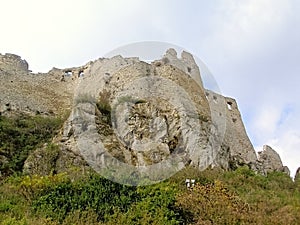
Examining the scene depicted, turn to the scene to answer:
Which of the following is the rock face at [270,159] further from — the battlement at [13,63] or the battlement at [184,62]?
the battlement at [13,63]

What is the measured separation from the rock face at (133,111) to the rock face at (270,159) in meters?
0.06

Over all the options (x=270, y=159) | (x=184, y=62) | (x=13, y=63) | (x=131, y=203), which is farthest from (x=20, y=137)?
(x=270, y=159)

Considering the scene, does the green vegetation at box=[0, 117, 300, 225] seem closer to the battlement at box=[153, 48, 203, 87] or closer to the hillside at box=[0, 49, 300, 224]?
the hillside at box=[0, 49, 300, 224]

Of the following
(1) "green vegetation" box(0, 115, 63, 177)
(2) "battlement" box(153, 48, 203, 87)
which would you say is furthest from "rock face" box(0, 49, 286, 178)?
(1) "green vegetation" box(0, 115, 63, 177)

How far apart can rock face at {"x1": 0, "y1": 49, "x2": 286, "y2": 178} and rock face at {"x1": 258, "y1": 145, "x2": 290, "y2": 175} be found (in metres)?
0.06

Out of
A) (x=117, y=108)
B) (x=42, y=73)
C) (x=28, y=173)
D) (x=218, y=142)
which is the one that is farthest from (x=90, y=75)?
(x=28, y=173)

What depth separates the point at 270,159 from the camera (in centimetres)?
3206

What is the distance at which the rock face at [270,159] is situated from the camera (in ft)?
102

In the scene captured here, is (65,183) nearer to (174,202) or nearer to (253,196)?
(174,202)

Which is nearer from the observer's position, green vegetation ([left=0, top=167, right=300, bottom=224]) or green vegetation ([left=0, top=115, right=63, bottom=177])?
green vegetation ([left=0, top=167, right=300, bottom=224])

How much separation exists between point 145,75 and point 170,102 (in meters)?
3.44

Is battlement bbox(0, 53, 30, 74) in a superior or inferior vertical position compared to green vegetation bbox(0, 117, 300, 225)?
superior

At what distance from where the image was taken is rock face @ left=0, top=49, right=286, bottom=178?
70.4 ft

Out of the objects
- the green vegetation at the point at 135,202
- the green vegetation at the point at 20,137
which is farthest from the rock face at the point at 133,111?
the green vegetation at the point at 135,202
